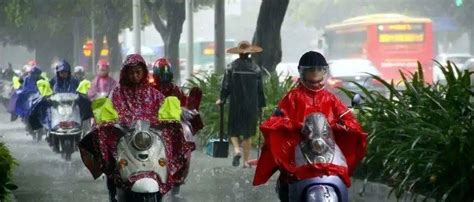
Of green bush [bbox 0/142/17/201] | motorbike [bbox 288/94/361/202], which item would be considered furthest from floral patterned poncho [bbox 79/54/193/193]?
motorbike [bbox 288/94/361/202]

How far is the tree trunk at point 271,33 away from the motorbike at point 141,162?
14428 millimetres

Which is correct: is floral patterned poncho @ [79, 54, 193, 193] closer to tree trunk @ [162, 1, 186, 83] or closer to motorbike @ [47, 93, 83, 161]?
motorbike @ [47, 93, 83, 161]

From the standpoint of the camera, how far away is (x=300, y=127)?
26.5 ft

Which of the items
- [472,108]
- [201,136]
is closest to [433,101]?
[472,108]

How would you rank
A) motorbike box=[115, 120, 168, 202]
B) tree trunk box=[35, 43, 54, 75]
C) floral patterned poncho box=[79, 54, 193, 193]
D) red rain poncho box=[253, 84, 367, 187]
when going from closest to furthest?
red rain poncho box=[253, 84, 367, 187] → motorbike box=[115, 120, 168, 202] → floral patterned poncho box=[79, 54, 193, 193] → tree trunk box=[35, 43, 54, 75]

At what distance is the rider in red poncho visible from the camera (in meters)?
8.05

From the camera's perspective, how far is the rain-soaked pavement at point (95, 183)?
42.3ft

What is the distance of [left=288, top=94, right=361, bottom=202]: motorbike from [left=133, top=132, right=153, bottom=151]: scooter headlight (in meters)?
1.20

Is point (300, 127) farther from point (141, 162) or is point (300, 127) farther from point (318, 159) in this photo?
point (141, 162)

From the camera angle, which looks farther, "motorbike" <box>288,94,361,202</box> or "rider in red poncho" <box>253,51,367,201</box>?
"rider in red poncho" <box>253,51,367,201</box>

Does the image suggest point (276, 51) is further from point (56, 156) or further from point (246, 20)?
point (246, 20)

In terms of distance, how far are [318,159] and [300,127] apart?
29 centimetres

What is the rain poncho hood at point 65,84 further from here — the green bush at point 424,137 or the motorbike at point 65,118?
the green bush at point 424,137

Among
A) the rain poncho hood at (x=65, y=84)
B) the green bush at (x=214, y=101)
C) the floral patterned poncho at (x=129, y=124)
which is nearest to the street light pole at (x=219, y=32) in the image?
the green bush at (x=214, y=101)
